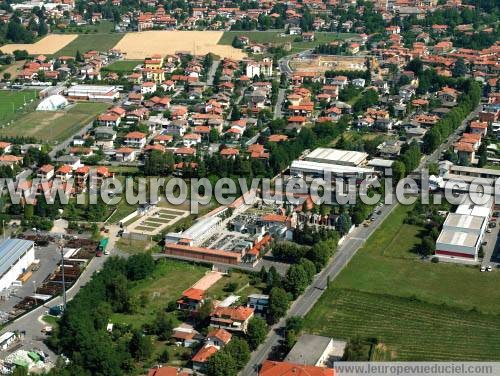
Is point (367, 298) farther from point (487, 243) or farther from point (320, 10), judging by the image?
point (320, 10)

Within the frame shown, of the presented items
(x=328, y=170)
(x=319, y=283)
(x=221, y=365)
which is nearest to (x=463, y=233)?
(x=319, y=283)

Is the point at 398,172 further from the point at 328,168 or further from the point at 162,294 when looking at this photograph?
the point at 162,294

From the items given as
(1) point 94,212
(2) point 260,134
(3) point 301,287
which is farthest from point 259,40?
(3) point 301,287

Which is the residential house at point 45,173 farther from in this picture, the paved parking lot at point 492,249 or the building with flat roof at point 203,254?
the paved parking lot at point 492,249

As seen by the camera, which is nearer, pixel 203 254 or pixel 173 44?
pixel 203 254

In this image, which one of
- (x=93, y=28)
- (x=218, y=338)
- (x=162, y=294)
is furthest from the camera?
(x=93, y=28)
